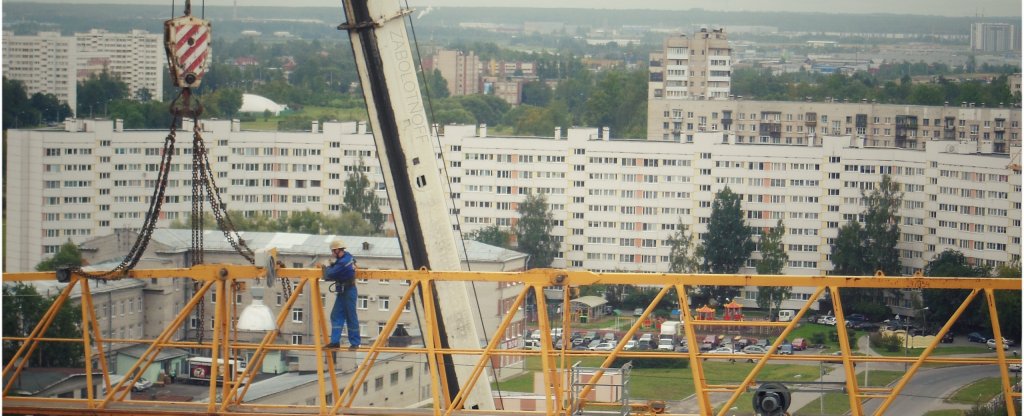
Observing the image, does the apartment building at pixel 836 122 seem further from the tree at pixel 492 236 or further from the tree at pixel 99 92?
the tree at pixel 99 92

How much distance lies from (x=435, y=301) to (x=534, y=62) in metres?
143

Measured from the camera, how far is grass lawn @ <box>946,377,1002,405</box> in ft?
149

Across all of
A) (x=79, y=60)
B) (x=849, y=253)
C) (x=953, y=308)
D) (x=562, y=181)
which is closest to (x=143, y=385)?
(x=953, y=308)

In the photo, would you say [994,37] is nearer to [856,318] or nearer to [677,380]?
[856,318]

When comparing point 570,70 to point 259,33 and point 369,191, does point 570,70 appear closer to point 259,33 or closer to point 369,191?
point 259,33

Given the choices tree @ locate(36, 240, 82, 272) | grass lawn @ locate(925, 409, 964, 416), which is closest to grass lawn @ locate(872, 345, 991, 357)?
grass lawn @ locate(925, 409, 964, 416)

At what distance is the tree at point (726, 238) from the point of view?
7744cm

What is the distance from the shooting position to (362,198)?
273 ft

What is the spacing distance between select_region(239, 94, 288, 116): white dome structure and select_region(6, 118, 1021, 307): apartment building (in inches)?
666

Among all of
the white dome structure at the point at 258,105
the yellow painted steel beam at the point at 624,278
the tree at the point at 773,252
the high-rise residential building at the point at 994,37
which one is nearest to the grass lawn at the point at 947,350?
the tree at the point at 773,252

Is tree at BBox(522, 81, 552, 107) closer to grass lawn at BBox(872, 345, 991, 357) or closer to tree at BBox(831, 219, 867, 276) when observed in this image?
tree at BBox(831, 219, 867, 276)

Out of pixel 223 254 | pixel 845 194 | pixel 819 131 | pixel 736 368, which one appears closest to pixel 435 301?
pixel 736 368

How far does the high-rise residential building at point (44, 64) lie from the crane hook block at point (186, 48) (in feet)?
287

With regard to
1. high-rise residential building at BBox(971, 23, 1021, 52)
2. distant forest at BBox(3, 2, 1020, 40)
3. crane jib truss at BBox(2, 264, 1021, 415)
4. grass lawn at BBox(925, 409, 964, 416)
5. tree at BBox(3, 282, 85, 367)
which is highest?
distant forest at BBox(3, 2, 1020, 40)
